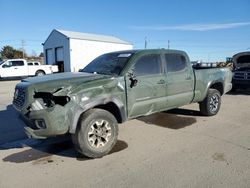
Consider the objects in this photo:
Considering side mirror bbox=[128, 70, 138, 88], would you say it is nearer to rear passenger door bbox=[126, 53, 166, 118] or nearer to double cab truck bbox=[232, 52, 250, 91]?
rear passenger door bbox=[126, 53, 166, 118]

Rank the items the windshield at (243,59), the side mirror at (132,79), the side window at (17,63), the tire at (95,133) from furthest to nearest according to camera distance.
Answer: the side window at (17,63) < the windshield at (243,59) < the side mirror at (132,79) < the tire at (95,133)

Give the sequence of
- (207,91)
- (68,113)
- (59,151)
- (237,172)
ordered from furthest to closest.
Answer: (207,91) < (59,151) < (68,113) < (237,172)

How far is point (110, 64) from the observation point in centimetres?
606

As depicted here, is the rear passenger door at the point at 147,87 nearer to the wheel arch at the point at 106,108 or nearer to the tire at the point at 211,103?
the wheel arch at the point at 106,108

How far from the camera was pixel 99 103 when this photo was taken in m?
5.04

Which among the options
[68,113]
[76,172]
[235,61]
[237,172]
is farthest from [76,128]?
[235,61]

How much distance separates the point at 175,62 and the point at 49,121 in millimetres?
3413

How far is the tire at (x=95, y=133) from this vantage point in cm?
482

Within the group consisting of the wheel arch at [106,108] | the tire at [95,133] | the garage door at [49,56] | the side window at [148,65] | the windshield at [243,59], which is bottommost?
the tire at [95,133]

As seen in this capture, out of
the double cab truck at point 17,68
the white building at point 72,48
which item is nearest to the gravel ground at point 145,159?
the double cab truck at point 17,68

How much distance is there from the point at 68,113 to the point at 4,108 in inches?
243

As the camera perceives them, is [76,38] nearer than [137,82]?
No

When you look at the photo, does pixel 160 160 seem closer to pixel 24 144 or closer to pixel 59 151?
pixel 59 151

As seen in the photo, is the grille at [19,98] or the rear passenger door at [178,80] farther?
the rear passenger door at [178,80]
